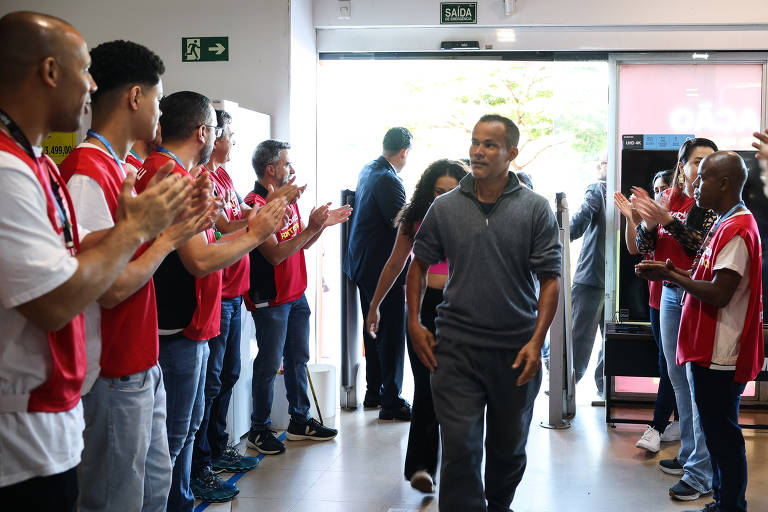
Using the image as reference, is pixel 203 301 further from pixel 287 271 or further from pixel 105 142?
pixel 287 271

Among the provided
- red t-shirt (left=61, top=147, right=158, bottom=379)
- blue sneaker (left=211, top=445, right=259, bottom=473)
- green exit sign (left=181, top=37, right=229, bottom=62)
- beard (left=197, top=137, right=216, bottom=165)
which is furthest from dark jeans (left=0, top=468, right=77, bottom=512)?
green exit sign (left=181, top=37, right=229, bottom=62)

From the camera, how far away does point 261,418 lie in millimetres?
4234

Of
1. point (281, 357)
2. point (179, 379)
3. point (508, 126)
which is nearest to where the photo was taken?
point (179, 379)

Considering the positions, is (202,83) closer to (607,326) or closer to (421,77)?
(607,326)

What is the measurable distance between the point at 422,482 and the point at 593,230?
8.71ft

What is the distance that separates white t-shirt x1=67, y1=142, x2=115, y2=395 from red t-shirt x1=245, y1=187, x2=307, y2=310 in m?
2.13

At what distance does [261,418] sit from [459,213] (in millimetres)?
2064

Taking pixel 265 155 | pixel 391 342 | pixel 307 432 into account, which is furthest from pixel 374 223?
pixel 307 432

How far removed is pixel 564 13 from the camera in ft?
17.4

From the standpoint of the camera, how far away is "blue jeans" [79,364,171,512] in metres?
1.96

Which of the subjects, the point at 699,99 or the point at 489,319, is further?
the point at 699,99

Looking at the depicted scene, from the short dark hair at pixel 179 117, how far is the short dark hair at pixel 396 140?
257 centimetres

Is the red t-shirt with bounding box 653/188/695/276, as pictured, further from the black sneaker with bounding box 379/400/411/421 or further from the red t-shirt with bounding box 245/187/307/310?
the red t-shirt with bounding box 245/187/307/310

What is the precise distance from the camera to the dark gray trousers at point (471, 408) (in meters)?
2.68
